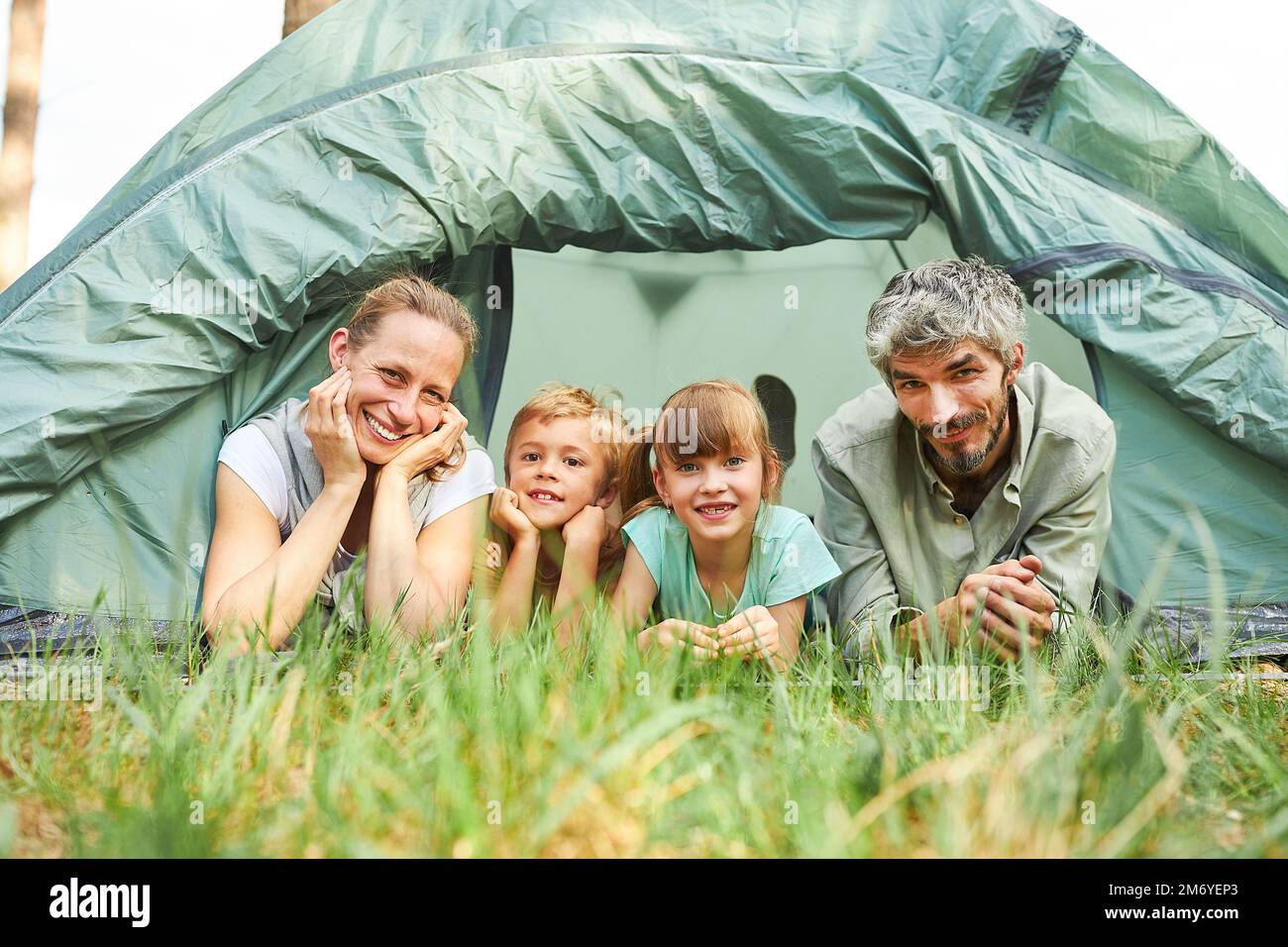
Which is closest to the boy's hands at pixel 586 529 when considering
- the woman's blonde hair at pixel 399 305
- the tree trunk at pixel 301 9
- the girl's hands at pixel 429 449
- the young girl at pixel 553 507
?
the young girl at pixel 553 507

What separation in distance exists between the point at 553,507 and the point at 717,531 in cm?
39

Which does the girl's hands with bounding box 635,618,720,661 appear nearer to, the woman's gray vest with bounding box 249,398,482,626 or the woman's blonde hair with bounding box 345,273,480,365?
the woman's gray vest with bounding box 249,398,482,626

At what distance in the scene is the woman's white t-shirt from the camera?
1804 millimetres

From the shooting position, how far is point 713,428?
1848mm

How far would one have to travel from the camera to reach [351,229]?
1938 millimetres

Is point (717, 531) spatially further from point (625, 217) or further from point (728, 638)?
point (625, 217)

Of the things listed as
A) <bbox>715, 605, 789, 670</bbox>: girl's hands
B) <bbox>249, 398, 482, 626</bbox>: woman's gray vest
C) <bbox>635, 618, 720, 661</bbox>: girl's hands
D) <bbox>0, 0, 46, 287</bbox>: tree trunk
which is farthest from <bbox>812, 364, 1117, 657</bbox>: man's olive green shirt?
<bbox>0, 0, 46, 287</bbox>: tree trunk

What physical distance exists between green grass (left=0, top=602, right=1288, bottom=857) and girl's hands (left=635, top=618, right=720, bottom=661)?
42 mm

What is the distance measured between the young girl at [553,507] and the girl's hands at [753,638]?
0.47m

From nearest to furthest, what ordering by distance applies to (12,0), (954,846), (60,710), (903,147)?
1. (954,846)
2. (60,710)
3. (903,147)
4. (12,0)
